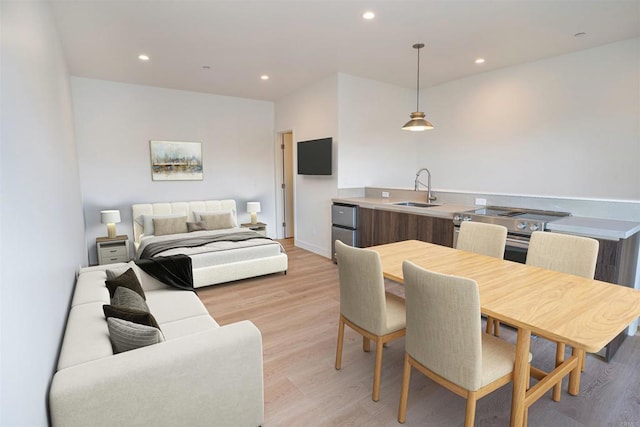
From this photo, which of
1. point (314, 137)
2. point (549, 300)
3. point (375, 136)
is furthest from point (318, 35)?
point (549, 300)

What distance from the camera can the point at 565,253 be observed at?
2.21 m

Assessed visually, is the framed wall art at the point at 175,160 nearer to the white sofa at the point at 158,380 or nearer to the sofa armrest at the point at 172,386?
the white sofa at the point at 158,380

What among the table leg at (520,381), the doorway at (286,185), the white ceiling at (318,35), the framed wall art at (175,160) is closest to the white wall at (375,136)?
the white ceiling at (318,35)

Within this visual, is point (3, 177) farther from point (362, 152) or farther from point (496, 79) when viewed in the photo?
point (496, 79)

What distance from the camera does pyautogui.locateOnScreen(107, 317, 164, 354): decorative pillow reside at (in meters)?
1.58

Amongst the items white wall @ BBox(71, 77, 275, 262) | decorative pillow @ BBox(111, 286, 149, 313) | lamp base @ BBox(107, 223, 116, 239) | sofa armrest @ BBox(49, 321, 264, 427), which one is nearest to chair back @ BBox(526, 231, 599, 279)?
sofa armrest @ BBox(49, 321, 264, 427)

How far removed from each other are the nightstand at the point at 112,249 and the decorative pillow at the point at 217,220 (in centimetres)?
117

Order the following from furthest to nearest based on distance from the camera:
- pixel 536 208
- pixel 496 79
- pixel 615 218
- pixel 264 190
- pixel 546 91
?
pixel 264 190 < pixel 496 79 < pixel 546 91 < pixel 536 208 < pixel 615 218

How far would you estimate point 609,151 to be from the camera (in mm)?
3865

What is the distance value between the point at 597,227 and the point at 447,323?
195 cm

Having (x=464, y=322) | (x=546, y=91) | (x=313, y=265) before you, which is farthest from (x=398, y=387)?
(x=546, y=91)

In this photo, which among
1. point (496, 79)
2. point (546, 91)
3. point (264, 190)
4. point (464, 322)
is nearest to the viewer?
point (464, 322)

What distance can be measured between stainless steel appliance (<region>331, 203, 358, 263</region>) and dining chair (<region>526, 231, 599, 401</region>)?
2.54 metres

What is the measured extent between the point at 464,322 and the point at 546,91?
419 centimetres
